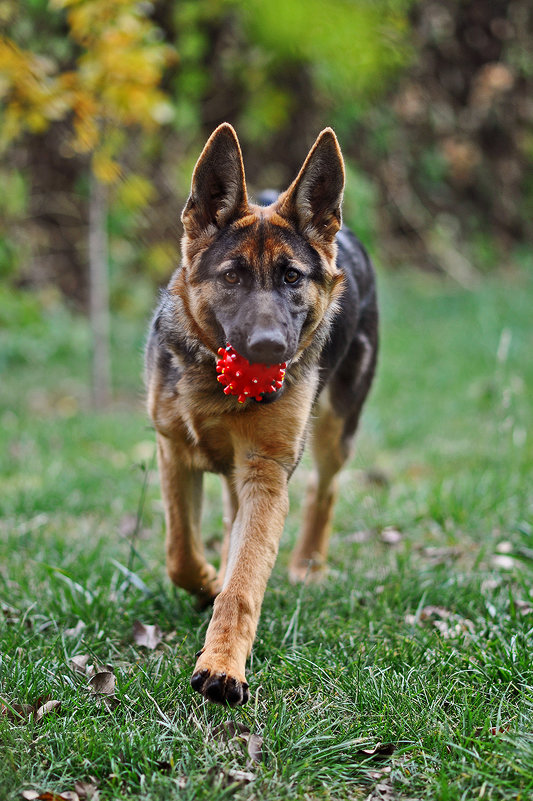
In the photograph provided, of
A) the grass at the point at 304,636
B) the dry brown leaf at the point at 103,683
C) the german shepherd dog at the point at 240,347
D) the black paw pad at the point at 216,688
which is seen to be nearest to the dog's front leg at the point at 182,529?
the german shepherd dog at the point at 240,347

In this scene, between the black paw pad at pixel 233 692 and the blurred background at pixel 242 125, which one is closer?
the black paw pad at pixel 233 692

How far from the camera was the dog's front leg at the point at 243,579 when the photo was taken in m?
2.35

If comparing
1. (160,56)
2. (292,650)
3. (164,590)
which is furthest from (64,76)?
(292,650)

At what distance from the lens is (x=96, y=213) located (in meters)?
7.50

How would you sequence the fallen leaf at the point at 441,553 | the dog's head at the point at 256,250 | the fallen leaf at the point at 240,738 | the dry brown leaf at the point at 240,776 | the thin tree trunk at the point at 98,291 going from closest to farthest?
the dry brown leaf at the point at 240,776, the fallen leaf at the point at 240,738, the dog's head at the point at 256,250, the fallen leaf at the point at 441,553, the thin tree trunk at the point at 98,291

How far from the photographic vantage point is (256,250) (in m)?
2.88

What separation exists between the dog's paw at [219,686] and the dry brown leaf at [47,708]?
46 centimetres

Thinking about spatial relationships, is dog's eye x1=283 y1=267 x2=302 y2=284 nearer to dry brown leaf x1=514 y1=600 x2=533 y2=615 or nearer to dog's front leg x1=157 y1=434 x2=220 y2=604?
dog's front leg x1=157 y1=434 x2=220 y2=604

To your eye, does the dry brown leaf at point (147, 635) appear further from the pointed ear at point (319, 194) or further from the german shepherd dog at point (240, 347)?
the pointed ear at point (319, 194)

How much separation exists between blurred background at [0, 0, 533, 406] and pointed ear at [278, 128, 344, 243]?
35cm

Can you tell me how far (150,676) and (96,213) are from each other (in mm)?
5743

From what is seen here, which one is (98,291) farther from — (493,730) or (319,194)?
(493,730)

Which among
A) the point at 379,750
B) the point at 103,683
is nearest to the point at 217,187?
the point at 103,683

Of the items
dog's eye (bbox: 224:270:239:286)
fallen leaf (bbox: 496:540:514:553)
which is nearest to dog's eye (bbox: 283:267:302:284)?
dog's eye (bbox: 224:270:239:286)
